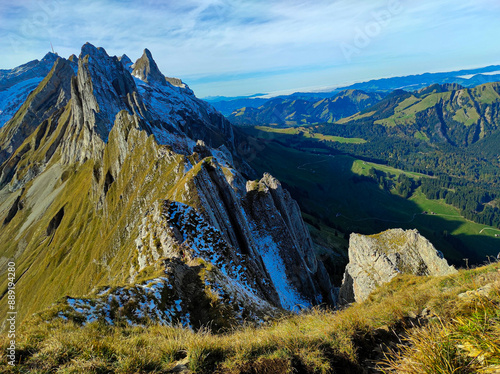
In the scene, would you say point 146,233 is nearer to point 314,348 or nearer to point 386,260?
point 314,348

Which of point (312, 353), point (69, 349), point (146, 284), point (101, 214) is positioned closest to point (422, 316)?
point (312, 353)

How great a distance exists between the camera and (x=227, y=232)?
35125 millimetres

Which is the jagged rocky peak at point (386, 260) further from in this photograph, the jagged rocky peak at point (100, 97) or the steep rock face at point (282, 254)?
the jagged rocky peak at point (100, 97)

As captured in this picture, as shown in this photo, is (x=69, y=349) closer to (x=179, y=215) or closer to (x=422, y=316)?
(x=422, y=316)

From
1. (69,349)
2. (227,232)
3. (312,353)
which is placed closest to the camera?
(312,353)

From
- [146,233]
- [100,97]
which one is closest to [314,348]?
[146,233]

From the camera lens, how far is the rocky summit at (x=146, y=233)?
16469mm

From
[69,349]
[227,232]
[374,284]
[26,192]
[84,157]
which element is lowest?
[374,284]

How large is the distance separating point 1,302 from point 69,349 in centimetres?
13689

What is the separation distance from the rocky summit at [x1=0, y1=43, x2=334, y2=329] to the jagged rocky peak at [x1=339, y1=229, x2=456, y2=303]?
8047 mm

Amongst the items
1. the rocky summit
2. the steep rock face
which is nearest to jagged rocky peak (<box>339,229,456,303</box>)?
the steep rock face

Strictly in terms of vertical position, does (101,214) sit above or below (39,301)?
above

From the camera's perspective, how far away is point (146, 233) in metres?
29.5

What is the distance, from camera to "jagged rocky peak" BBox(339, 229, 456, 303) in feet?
121
